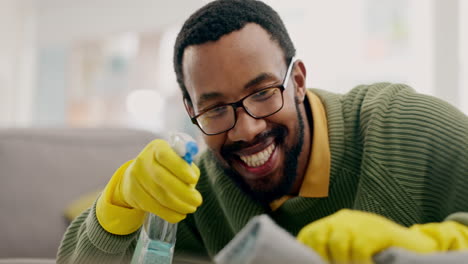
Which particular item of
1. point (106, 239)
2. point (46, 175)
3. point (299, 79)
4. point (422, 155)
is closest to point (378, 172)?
point (422, 155)

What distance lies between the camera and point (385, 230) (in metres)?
0.55

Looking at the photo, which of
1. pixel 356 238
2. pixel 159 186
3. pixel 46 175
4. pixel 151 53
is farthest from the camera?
pixel 151 53

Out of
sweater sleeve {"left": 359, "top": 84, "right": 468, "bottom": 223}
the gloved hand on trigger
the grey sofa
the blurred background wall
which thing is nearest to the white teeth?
sweater sleeve {"left": 359, "top": 84, "right": 468, "bottom": 223}

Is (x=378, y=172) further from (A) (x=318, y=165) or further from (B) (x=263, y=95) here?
(B) (x=263, y=95)

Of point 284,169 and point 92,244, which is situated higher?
point 284,169

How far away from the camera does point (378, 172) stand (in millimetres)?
1015

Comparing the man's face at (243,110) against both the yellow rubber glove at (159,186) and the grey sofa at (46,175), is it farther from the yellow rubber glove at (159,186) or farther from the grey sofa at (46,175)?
the grey sofa at (46,175)

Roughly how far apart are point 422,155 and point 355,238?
0.52 meters

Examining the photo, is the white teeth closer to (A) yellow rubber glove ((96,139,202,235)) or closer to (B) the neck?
(B) the neck

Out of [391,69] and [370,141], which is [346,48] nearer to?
[391,69]

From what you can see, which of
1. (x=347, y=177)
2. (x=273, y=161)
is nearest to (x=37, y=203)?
(x=273, y=161)

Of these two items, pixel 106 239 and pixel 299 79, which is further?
pixel 299 79

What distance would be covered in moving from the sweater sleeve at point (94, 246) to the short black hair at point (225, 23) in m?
0.36

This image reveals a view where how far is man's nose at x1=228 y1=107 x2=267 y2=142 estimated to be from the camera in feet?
3.41
